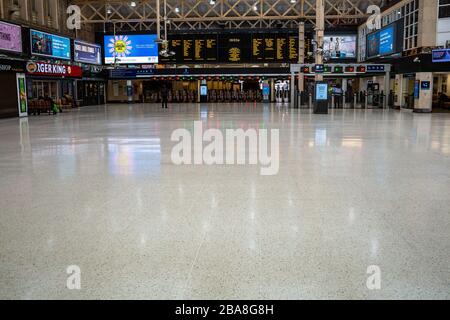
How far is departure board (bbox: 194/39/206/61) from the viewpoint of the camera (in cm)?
3934

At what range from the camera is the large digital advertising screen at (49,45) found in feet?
87.7

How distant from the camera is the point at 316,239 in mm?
4633

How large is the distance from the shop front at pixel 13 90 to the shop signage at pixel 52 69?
672 millimetres

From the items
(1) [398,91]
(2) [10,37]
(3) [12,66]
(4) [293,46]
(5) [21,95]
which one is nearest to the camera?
(3) [12,66]

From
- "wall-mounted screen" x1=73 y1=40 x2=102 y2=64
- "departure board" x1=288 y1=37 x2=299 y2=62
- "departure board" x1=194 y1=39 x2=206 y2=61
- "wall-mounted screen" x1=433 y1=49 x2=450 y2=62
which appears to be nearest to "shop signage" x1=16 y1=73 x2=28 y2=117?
"wall-mounted screen" x1=73 y1=40 x2=102 y2=64

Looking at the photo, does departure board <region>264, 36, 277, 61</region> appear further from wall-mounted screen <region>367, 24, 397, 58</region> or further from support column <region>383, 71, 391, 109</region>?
support column <region>383, 71, 391, 109</region>

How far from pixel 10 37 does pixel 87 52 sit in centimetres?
1295

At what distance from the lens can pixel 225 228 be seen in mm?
4996

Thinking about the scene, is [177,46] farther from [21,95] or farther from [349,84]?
[21,95]

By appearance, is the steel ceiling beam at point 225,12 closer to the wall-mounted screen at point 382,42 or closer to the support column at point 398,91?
the wall-mounted screen at point 382,42

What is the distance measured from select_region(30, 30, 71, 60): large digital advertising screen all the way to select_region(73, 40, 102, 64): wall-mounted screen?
1.79 meters

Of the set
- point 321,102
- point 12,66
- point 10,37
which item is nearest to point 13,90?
point 12,66

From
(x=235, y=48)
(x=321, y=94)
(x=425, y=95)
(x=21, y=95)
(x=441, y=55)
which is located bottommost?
(x=425, y=95)

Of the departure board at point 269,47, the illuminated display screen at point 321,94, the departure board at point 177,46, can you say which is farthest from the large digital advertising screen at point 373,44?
the departure board at point 177,46
